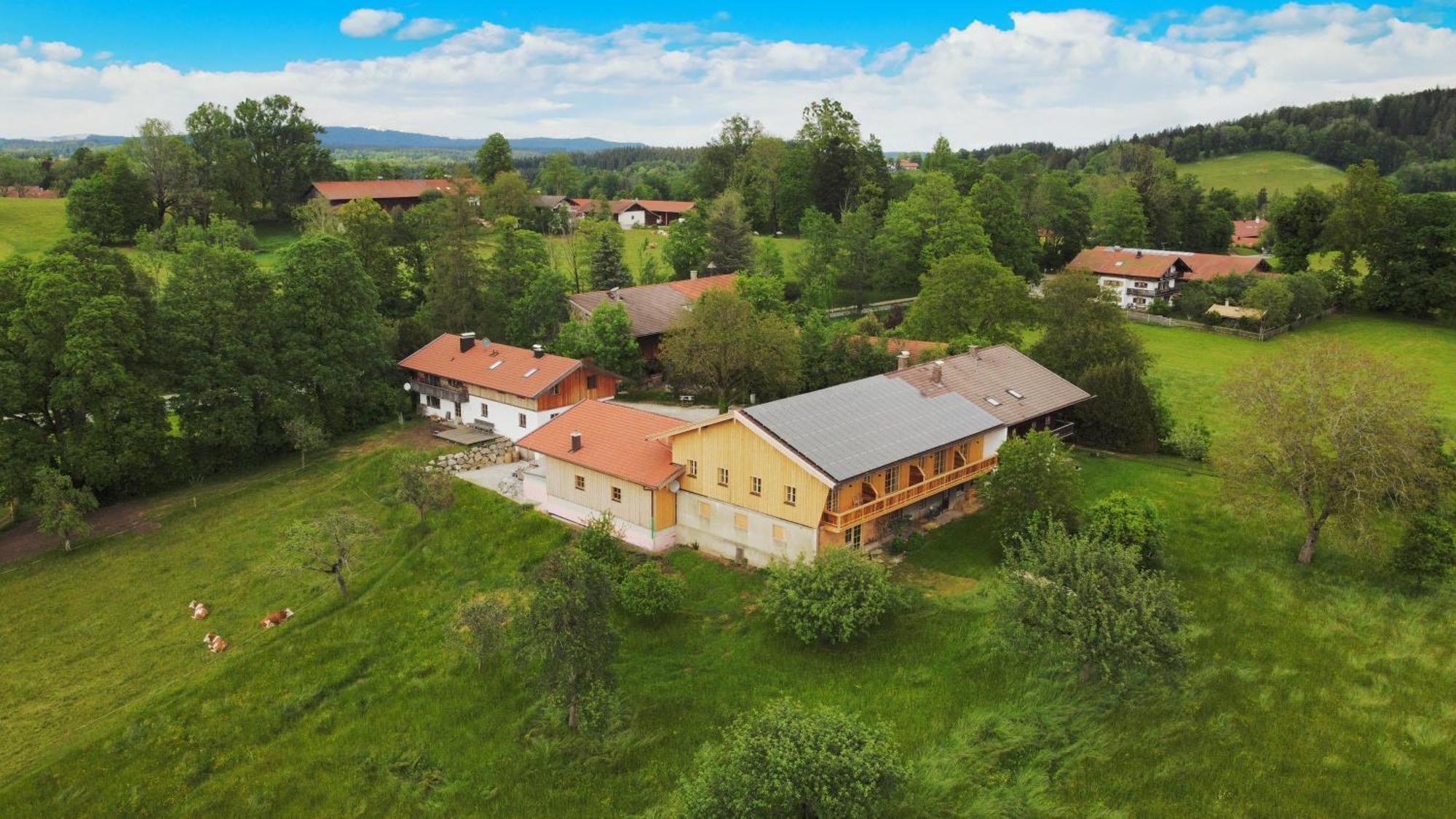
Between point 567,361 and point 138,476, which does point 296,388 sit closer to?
point 138,476

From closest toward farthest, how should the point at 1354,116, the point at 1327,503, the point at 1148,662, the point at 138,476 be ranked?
the point at 1148,662 < the point at 1327,503 < the point at 138,476 < the point at 1354,116

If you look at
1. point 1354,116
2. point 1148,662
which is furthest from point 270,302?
point 1354,116

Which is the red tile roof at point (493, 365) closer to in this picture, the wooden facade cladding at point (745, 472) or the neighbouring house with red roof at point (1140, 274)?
the wooden facade cladding at point (745, 472)

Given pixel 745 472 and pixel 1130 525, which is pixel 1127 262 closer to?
pixel 1130 525

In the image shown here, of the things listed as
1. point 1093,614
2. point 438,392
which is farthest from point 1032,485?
point 438,392

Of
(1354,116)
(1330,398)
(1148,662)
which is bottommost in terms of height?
(1148,662)

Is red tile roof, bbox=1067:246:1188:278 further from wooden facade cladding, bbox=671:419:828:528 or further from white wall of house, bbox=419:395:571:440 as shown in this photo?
wooden facade cladding, bbox=671:419:828:528

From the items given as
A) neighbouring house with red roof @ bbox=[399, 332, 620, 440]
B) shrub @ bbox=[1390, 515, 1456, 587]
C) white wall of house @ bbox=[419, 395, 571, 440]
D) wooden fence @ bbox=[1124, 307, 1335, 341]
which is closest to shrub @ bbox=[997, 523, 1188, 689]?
shrub @ bbox=[1390, 515, 1456, 587]
